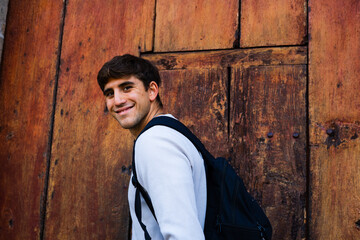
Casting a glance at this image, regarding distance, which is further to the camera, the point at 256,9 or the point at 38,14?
the point at 38,14

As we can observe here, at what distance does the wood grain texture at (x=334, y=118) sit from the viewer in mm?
1510

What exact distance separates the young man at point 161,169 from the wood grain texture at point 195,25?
18.3 inches

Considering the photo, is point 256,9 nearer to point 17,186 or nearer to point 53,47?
point 53,47

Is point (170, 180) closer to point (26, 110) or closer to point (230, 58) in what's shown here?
point (230, 58)

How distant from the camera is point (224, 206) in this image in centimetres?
113

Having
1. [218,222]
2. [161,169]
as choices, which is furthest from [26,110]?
[218,222]

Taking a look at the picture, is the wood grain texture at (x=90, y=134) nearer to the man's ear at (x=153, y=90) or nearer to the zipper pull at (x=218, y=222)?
the man's ear at (x=153, y=90)

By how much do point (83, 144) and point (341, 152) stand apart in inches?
48.6

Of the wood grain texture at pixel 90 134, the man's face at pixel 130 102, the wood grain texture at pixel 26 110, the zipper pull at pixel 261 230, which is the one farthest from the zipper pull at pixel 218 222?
the wood grain texture at pixel 26 110

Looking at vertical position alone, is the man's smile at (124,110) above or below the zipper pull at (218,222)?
above

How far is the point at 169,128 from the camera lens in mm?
1173

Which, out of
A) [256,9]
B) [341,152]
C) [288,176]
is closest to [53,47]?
[256,9]

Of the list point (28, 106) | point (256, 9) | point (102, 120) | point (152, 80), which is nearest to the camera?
point (152, 80)

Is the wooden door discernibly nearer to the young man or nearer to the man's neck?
the man's neck
